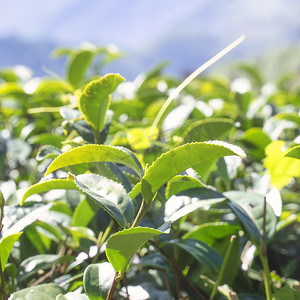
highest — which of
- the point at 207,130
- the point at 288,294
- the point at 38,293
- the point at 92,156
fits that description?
the point at 92,156

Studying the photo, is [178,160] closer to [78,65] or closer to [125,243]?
[125,243]

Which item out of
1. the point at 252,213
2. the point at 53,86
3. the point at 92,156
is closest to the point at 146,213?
the point at 252,213

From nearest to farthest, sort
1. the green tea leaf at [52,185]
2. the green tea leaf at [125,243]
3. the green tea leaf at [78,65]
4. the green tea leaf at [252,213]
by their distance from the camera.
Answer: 1. the green tea leaf at [125,243]
2. the green tea leaf at [52,185]
3. the green tea leaf at [252,213]
4. the green tea leaf at [78,65]

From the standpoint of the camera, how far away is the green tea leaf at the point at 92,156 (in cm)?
Answer: 59

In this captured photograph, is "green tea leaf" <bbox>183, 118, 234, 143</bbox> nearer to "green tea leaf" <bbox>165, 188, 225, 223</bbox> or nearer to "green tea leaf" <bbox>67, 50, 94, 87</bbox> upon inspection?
"green tea leaf" <bbox>165, 188, 225, 223</bbox>

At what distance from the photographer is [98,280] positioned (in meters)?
0.62

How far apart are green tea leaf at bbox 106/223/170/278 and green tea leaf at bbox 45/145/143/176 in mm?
116

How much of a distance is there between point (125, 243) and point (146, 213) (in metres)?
0.39

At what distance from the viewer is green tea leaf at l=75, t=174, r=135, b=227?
0.59 meters

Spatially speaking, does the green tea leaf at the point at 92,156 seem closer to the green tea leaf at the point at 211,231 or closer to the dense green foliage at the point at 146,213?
the dense green foliage at the point at 146,213

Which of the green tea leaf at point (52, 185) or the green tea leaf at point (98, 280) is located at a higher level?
the green tea leaf at point (52, 185)

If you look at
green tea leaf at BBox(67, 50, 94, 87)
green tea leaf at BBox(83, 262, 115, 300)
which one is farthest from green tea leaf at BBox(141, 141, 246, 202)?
green tea leaf at BBox(67, 50, 94, 87)

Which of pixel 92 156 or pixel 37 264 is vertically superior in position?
pixel 92 156

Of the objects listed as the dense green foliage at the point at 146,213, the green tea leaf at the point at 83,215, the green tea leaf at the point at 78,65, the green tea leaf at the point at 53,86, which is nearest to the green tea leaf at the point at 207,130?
the dense green foliage at the point at 146,213
